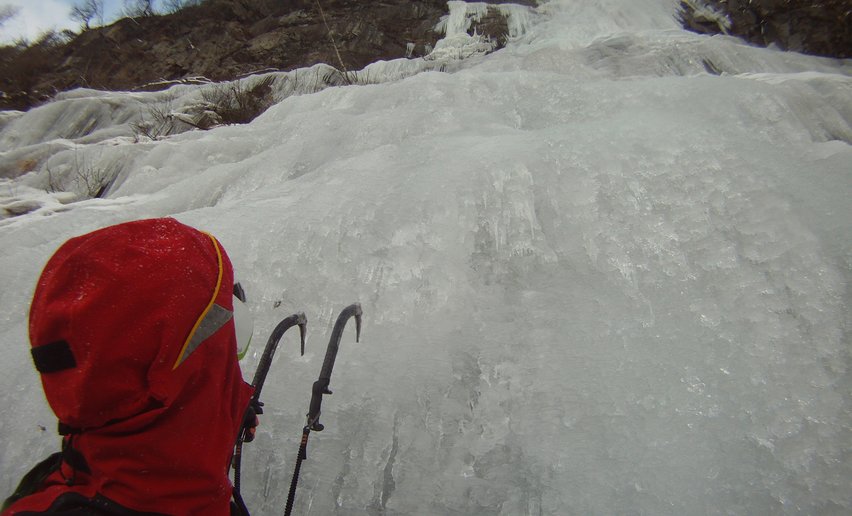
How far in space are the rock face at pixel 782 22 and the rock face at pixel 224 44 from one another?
327 cm

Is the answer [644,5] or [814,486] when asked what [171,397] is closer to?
[814,486]

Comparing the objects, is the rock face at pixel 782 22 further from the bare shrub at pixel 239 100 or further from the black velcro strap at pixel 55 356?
the black velcro strap at pixel 55 356

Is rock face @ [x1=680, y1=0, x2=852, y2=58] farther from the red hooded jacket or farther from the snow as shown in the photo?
the red hooded jacket

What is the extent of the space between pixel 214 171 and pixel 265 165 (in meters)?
0.36

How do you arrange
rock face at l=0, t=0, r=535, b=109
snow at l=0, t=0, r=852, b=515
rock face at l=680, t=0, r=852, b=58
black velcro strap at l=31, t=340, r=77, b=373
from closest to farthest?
black velcro strap at l=31, t=340, r=77, b=373 < snow at l=0, t=0, r=852, b=515 < rock face at l=680, t=0, r=852, b=58 < rock face at l=0, t=0, r=535, b=109

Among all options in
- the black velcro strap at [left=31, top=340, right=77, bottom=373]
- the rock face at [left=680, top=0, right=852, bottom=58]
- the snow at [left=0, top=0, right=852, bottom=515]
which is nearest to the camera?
the black velcro strap at [left=31, top=340, right=77, bottom=373]

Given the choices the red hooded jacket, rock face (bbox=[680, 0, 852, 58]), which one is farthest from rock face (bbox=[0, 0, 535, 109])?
the red hooded jacket

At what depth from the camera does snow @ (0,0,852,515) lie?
1.20m

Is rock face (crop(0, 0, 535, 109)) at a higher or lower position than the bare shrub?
higher

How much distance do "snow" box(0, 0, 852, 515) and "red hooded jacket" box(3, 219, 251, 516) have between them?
598 mm

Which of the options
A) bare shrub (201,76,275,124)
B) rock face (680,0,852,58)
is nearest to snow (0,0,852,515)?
bare shrub (201,76,275,124)

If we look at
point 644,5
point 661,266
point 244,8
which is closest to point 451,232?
point 661,266

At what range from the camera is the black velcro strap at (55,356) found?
70 centimetres

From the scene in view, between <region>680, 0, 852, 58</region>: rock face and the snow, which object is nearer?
the snow
